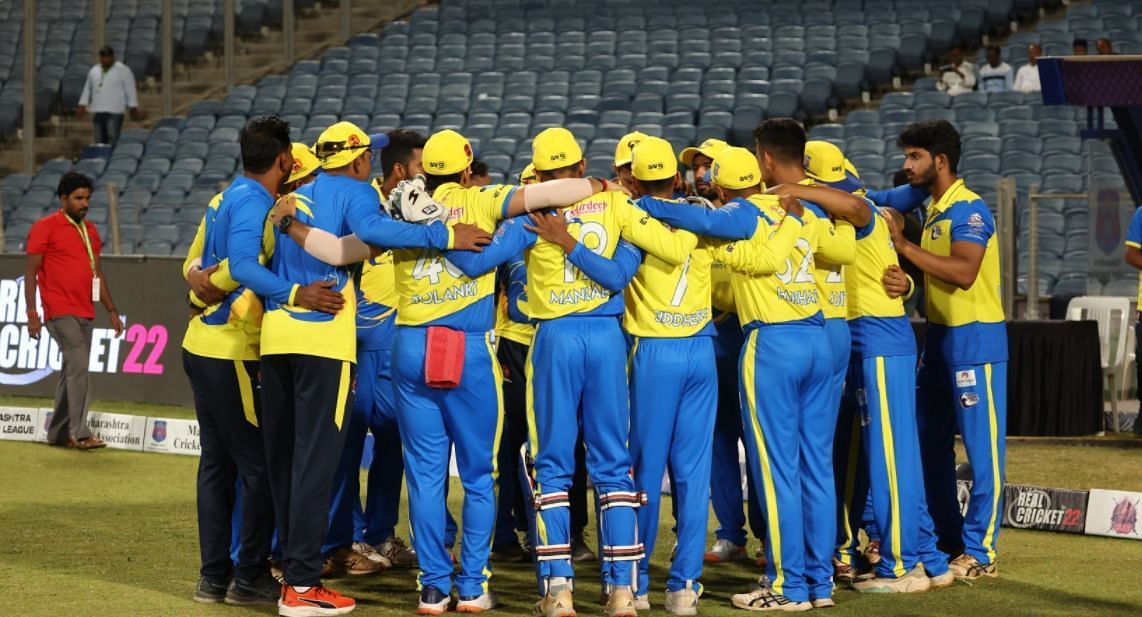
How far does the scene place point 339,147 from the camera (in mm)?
6902

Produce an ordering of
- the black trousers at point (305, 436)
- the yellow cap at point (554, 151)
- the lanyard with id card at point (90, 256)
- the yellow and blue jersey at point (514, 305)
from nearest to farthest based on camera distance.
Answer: the black trousers at point (305, 436) → the yellow cap at point (554, 151) → the yellow and blue jersey at point (514, 305) → the lanyard with id card at point (90, 256)

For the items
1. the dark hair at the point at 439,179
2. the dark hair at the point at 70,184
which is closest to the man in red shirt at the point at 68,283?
the dark hair at the point at 70,184

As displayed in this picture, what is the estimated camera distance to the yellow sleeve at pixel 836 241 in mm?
7137

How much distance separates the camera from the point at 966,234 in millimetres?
7629

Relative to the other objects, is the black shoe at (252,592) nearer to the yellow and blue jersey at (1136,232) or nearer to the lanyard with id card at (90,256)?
the lanyard with id card at (90,256)

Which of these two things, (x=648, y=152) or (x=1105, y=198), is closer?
(x=648, y=152)

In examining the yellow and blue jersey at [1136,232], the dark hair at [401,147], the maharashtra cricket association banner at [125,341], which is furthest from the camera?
the maharashtra cricket association banner at [125,341]

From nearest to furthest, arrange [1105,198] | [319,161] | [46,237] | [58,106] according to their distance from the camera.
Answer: [319,161] < [46,237] < [1105,198] < [58,106]

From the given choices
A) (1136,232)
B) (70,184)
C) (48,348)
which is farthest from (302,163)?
(48,348)

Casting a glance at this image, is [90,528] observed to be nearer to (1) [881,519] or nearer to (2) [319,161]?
(2) [319,161]

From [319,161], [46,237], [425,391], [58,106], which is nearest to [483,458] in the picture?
[425,391]

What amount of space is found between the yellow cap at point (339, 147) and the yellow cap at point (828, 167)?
2.19m

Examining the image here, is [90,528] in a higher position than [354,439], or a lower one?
lower

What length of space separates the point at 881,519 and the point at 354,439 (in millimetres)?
2699
